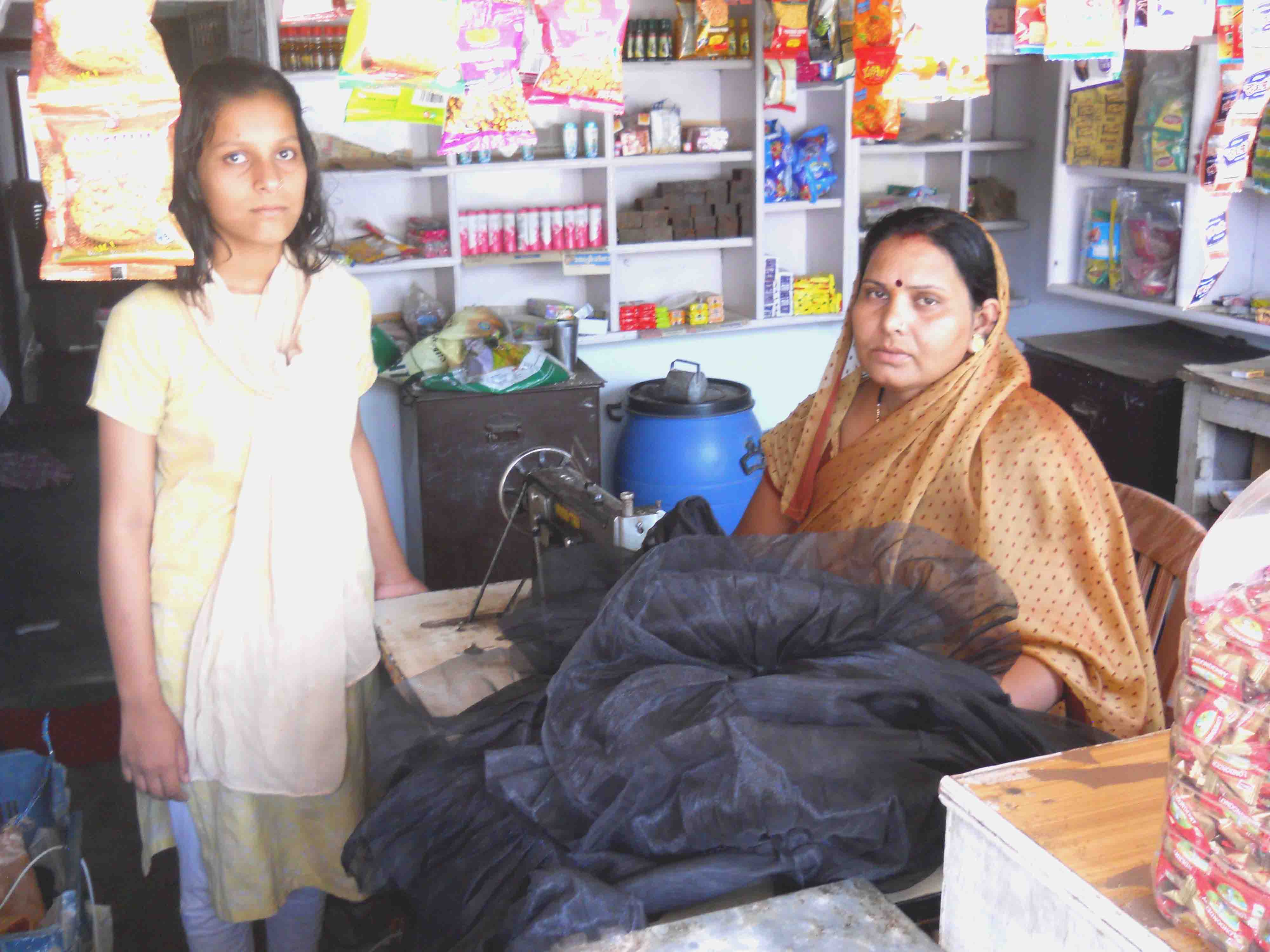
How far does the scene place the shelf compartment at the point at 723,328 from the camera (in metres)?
4.25

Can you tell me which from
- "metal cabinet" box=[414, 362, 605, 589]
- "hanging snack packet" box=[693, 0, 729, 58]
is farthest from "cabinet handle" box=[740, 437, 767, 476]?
"hanging snack packet" box=[693, 0, 729, 58]

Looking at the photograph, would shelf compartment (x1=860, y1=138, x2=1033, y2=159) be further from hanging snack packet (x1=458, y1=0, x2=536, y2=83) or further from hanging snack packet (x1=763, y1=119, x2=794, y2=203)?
hanging snack packet (x1=458, y1=0, x2=536, y2=83)

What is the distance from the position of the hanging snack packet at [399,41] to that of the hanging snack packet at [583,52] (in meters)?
0.22

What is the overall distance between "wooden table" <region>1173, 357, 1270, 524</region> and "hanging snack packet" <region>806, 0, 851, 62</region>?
142 cm

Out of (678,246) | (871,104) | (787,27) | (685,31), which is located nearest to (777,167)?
(678,246)

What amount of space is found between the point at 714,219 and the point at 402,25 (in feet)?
9.59

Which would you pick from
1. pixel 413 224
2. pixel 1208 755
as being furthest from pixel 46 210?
pixel 413 224

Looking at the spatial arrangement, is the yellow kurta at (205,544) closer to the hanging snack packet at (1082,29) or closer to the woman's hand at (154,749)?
the woman's hand at (154,749)

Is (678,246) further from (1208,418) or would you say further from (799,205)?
(1208,418)

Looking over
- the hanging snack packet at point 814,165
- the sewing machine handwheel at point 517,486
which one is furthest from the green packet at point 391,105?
the hanging snack packet at point 814,165

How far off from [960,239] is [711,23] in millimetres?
2184

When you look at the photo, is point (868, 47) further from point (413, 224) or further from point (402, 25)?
point (413, 224)

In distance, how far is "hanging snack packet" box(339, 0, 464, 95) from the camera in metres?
1.47

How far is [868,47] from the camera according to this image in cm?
233
